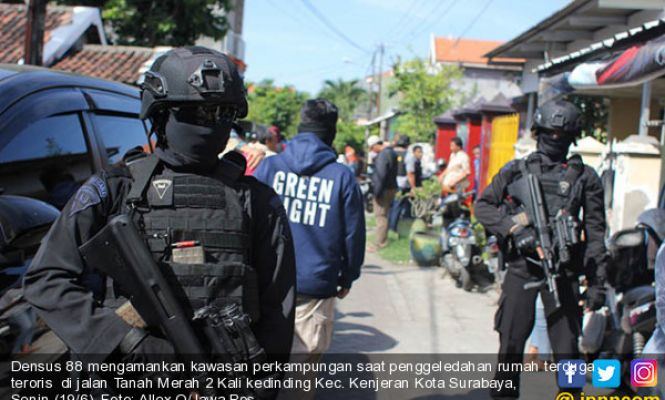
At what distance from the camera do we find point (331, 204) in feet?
13.2

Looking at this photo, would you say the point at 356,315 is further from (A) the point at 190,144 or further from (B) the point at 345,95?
(B) the point at 345,95

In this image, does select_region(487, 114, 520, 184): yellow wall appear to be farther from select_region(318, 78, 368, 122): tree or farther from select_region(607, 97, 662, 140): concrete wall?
select_region(318, 78, 368, 122): tree

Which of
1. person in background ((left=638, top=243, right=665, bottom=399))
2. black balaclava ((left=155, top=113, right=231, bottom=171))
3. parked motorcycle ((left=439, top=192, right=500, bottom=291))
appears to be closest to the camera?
black balaclava ((left=155, top=113, right=231, bottom=171))

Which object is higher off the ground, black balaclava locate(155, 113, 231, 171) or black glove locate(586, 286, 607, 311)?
black balaclava locate(155, 113, 231, 171)

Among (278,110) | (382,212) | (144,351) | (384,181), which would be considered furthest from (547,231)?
(278,110)

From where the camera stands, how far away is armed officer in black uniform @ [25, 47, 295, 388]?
1.96 m

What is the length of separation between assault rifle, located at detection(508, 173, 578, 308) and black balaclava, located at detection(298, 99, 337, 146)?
1.29 meters

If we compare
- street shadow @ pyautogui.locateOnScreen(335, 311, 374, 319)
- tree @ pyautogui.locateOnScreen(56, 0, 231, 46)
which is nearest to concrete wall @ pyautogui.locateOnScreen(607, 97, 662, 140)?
street shadow @ pyautogui.locateOnScreen(335, 311, 374, 319)

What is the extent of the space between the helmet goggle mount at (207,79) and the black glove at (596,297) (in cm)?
316

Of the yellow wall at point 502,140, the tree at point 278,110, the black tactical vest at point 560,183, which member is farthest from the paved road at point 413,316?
the tree at point 278,110

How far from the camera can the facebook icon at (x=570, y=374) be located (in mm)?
4344

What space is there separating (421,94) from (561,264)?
1060 inches

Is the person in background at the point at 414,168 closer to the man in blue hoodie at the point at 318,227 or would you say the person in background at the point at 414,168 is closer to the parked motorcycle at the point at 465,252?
the parked motorcycle at the point at 465,252

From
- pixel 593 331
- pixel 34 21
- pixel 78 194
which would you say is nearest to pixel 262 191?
pixel 78 194
